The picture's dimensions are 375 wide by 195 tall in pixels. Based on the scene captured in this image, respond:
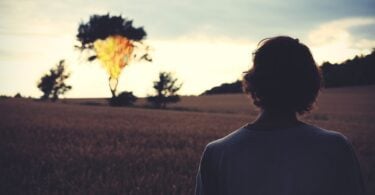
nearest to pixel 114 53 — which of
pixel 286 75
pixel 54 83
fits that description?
pixel 54 83

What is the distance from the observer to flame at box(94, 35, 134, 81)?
5534cm

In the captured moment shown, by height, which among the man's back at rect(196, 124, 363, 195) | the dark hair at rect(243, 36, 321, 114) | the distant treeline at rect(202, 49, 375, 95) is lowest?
the man's back at rect(196, 124, 363, 195)

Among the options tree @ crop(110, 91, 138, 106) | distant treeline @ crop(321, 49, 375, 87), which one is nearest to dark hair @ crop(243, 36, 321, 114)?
tree @ crop(110, 91, 138, 106)

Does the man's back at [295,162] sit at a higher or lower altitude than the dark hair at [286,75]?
lower

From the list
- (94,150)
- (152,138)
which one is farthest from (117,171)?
(152,138)

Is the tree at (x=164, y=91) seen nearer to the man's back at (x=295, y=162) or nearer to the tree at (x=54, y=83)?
the tree at (x=54, y=83)

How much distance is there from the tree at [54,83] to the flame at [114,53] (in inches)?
1029

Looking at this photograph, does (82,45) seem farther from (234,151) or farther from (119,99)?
(234,151)

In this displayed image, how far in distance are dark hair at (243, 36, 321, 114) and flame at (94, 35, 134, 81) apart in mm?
53885

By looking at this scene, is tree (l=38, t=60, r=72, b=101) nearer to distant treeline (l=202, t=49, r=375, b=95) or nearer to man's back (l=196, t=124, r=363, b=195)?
distant treeline (l=202, t=49, r=375, b=95)

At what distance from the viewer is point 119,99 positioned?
5272 cm

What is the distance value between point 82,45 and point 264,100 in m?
55.2

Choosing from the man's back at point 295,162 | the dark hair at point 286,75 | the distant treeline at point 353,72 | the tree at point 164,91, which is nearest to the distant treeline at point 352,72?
the distant treeline at point 353,72

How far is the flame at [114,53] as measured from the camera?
182ft
